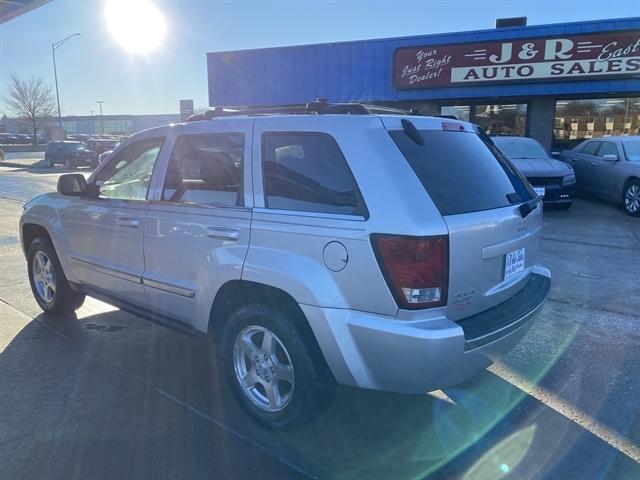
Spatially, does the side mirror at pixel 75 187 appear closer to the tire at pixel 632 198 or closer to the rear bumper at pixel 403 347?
the rear bumper at pixel 403 347

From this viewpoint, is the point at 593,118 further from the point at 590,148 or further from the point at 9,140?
the point at 9,140

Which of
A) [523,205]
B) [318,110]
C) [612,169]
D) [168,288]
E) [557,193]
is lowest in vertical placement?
[557,193]

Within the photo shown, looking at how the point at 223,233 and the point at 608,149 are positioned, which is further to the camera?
the point at 608,149

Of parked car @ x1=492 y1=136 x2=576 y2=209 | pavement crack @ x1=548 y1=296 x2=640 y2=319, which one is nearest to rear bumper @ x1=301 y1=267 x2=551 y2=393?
pavement crack @ x1=548 y1=296 x2=640 y2=319

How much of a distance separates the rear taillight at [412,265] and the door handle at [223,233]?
0.96m

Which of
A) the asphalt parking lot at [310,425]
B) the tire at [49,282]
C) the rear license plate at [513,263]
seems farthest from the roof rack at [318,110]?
the tire at [49,282]

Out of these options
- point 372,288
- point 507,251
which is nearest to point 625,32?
point 507,251

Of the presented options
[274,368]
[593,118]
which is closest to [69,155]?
[593,118]

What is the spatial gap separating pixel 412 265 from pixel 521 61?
50.1 ft

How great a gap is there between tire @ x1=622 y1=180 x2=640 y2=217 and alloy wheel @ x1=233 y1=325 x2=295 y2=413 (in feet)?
33.5

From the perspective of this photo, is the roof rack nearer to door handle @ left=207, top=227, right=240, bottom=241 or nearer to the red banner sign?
door handle @ left=207, top=227, right=240, bottom=241

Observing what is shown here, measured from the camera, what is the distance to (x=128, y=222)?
3.97m

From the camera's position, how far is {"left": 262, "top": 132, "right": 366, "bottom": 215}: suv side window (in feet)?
9.20

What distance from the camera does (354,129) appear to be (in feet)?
9.30
